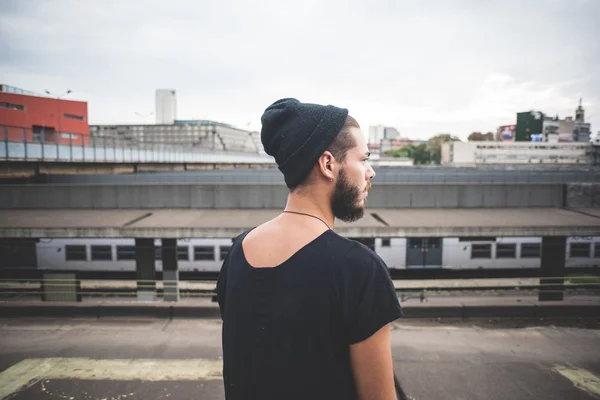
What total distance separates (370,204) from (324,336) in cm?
1291

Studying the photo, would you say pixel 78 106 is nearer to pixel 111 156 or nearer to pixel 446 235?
pixel 111 156

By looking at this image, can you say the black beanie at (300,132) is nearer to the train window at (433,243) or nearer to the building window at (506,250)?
the train window at (433,243)

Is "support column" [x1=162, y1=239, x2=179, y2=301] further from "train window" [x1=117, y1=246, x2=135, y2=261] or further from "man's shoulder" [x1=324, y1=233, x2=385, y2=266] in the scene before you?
"man's shoulder" [x1=324, y1=233, x2=385, y2=266]

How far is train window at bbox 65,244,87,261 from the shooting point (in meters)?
16.7

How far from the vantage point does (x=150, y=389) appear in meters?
5.22

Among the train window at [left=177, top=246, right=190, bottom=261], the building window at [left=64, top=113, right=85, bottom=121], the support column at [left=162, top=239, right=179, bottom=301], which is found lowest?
the train window at [left=177, top=246, right=190, bottom=261]

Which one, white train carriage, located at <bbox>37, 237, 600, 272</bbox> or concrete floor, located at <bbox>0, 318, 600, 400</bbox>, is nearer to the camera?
concrete floor, located at <bbox>0, 318, 600, 400</bbox>

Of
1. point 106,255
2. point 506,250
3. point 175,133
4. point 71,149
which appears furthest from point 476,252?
point 175,133

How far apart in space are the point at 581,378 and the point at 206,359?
614 cm

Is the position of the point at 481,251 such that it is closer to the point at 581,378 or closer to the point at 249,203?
the point at 249,203

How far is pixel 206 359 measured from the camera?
6.18m

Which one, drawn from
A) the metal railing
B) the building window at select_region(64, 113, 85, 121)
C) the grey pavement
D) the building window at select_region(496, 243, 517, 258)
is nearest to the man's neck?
the grey pavement

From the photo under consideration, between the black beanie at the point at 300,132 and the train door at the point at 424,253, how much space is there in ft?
55.3

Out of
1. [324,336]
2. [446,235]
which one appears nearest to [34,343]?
[324,336]
